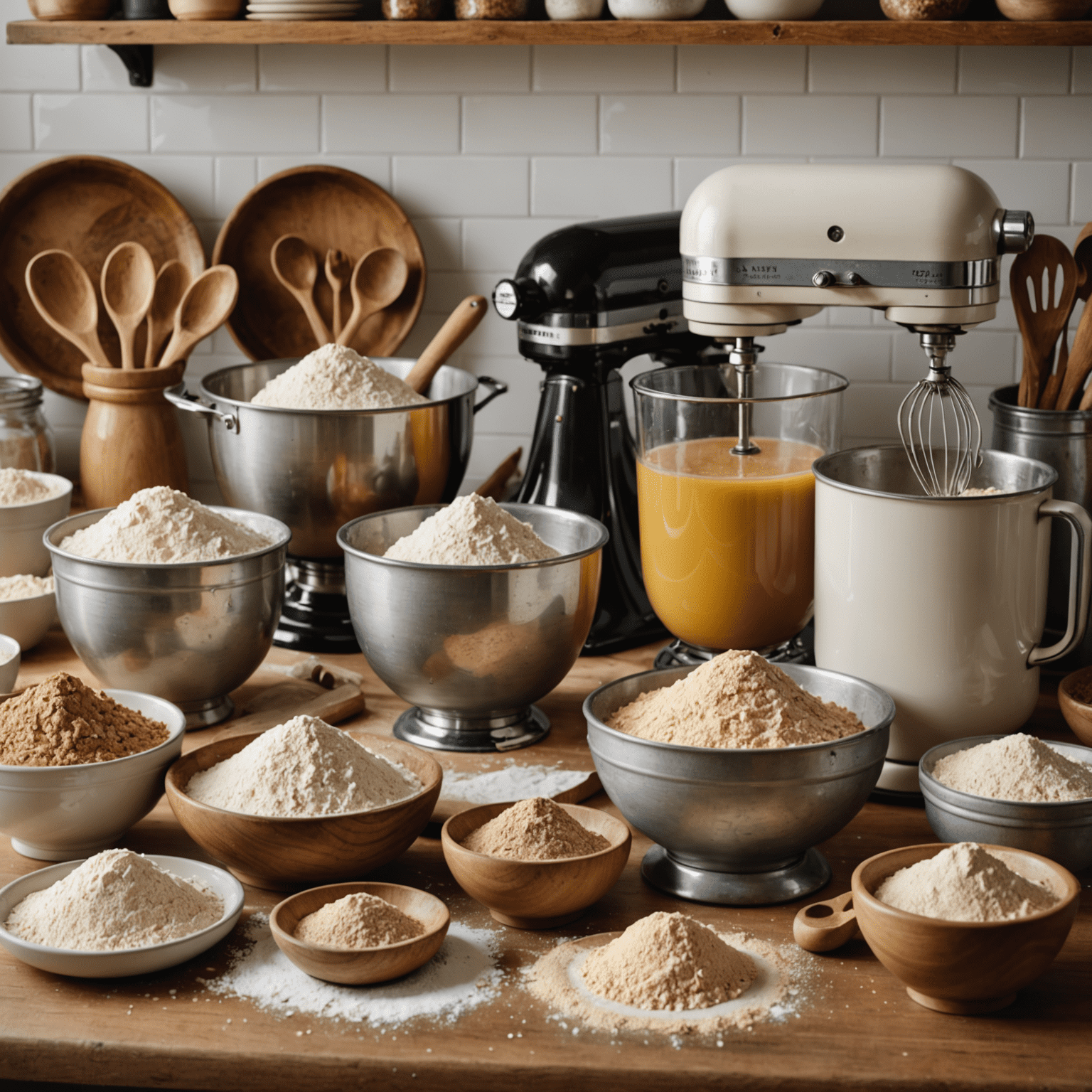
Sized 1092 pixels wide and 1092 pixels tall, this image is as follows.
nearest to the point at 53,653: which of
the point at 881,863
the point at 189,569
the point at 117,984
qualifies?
the point at 189,569

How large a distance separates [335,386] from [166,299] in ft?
1.75

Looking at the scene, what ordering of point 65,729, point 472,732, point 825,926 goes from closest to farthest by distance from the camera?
point 825,926, point 65,729, point 472,732

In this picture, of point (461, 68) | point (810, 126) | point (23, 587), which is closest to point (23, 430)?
point (23, 587)

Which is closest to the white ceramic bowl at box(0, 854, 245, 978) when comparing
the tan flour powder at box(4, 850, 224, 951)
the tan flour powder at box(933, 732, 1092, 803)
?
the tan flour powder at box(4, 850, 224, 951)

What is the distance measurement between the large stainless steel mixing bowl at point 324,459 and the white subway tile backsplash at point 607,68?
0.57 m

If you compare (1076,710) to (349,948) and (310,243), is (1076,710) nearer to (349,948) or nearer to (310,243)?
(349,948)

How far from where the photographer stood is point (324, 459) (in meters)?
1.48

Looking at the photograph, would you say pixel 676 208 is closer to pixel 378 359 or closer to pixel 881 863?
pixel 378 359

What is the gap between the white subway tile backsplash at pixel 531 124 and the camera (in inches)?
74.5

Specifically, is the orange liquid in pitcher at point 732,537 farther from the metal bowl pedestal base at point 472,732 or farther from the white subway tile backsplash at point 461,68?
the white subway tile backsplash at point 461,68

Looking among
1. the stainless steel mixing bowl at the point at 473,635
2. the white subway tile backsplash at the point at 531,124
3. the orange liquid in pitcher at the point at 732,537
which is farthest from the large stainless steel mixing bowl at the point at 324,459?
the white subway tile backsplash at the point at 531,124

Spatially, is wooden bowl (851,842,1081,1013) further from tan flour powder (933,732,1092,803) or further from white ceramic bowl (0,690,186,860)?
white ceramic bowl (0,690,186,860)

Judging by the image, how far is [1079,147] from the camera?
181 cm

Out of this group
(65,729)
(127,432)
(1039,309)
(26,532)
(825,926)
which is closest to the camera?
(825,926)
